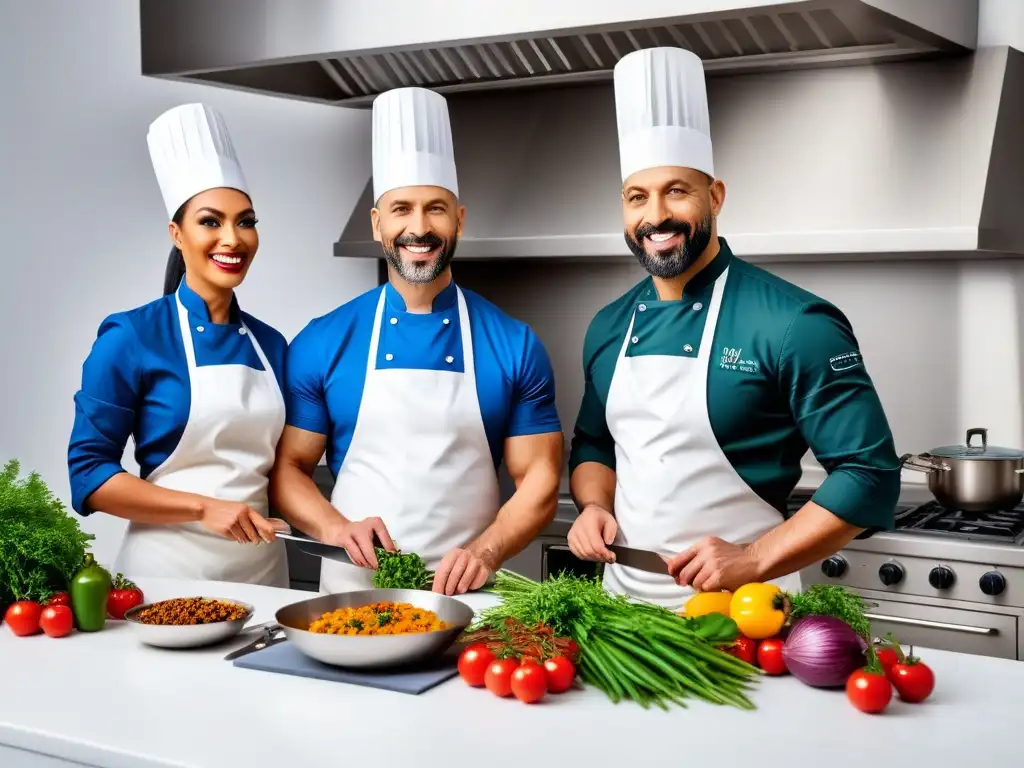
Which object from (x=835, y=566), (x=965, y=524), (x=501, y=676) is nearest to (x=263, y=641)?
(x=501, y=676)

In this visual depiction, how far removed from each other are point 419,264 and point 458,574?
0.70m

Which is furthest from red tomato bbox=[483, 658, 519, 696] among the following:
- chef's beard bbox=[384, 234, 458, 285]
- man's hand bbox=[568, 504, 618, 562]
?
chef's beard bbox=[384, 234, 458, 285]

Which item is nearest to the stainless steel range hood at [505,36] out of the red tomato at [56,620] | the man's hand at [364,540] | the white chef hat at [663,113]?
the white chef hat at [663,113]

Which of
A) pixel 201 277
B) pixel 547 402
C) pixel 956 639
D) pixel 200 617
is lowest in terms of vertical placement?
pixel 956 639

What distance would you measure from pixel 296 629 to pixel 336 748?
0.30 m

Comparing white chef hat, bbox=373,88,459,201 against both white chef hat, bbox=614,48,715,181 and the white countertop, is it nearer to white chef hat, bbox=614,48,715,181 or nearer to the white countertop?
white chef hat, bbox=614,48,715,181

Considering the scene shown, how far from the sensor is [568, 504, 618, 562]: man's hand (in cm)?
213

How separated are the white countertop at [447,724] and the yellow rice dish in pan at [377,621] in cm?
8

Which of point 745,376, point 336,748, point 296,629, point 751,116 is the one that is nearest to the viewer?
point 336,748

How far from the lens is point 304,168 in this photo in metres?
4.20

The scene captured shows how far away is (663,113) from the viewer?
2.31 meters

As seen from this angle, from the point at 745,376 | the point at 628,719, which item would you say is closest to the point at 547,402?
the point at 745,376

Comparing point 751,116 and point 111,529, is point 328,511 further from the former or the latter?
point 111,529

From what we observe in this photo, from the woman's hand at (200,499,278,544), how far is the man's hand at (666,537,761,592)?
76 cm
